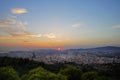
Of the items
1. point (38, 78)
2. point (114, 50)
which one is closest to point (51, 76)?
point (38, 78)

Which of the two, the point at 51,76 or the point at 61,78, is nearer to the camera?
the point at 51,76

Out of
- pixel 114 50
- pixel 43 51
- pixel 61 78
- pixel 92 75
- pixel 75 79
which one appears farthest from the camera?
pixel 43 51

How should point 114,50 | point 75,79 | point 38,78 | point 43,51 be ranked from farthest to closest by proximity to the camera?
1. point 43,51
2. point 114,50
3. point 75,79
4. point 38,78

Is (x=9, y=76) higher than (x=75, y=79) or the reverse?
higher

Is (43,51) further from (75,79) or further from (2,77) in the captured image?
(2,77)

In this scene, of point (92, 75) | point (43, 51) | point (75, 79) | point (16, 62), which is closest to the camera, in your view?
point (92, 75)

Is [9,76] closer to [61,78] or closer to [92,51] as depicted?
[61,78]

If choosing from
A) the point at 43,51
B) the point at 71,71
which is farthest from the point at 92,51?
the point at 71,71

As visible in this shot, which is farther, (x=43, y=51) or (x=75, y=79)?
(x=43, y=51)

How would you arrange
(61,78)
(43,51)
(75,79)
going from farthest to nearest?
(43,51) < (75,79) < (61,78)
